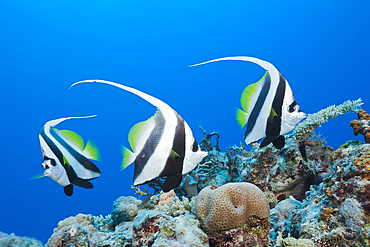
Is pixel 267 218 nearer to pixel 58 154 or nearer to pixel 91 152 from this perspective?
pixel 91 152

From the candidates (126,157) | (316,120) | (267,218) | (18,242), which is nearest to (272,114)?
(126,157)

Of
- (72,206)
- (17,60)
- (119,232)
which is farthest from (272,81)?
(72,206)

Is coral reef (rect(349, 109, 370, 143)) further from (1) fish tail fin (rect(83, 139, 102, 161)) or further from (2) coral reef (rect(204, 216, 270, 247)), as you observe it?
(1) fish tail fin (rect(83, 139, 102, 161))

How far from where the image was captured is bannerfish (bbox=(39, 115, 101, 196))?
1949 millimetres

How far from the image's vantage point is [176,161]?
133 centimetres

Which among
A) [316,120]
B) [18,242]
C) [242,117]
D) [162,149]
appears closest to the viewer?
[162,149]

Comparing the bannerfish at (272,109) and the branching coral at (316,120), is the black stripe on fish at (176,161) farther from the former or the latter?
the branching coral at (316,120)

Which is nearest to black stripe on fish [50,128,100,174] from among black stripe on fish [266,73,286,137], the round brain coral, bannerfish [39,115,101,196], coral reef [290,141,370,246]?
bannerfish [39,115,101,196]

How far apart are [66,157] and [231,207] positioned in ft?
6.04

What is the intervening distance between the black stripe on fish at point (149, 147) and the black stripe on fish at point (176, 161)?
109 millimetres

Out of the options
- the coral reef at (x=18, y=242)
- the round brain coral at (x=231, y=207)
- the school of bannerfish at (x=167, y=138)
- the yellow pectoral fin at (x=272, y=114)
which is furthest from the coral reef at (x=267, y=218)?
the yellow pectoral fin at (x=272, y=114)

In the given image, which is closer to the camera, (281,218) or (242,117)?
(242,117)

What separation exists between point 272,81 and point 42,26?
54.9 meters

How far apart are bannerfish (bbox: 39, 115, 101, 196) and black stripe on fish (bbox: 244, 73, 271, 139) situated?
1.49 m
